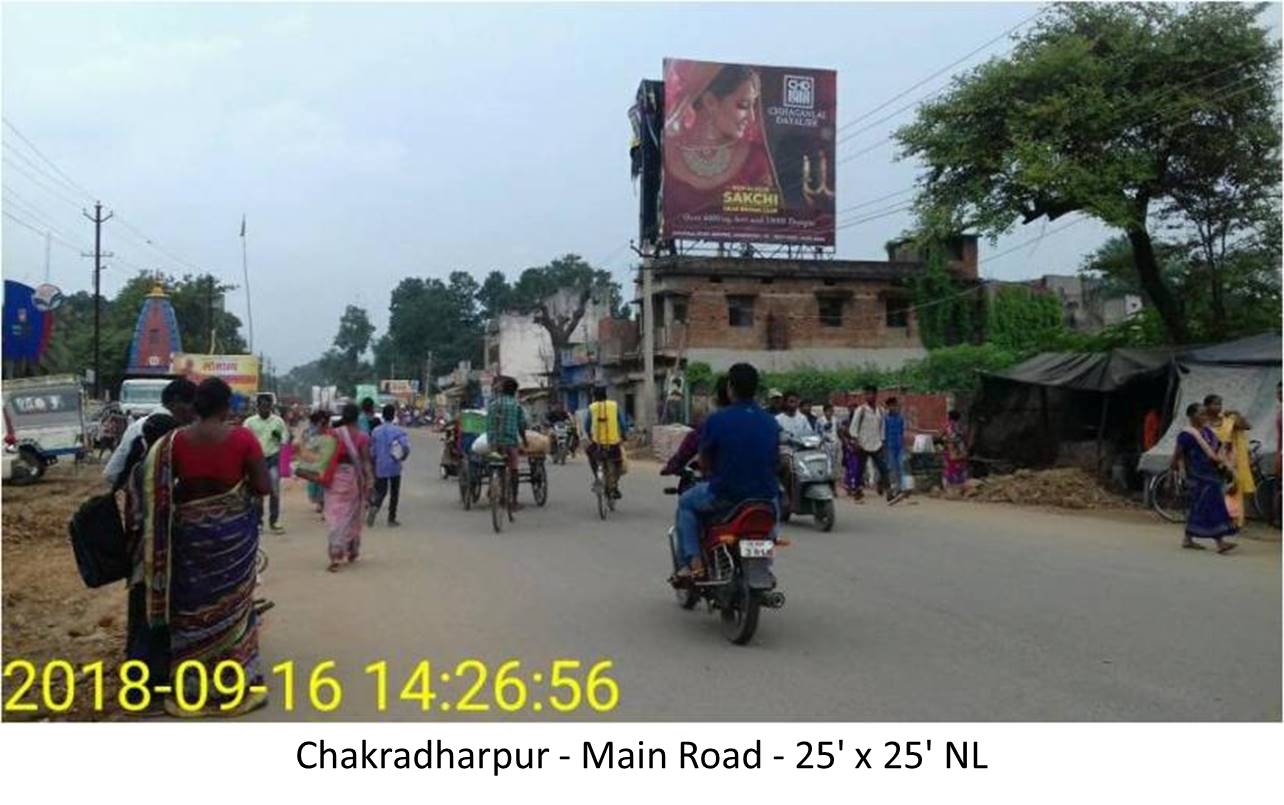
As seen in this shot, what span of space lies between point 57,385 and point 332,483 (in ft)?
59.7

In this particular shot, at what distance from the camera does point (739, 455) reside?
6977 mm

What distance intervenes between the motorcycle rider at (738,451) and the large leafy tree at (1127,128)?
13.0 metres

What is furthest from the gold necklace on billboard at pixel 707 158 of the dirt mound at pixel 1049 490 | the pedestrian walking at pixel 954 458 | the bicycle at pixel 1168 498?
the bicycle at pixel 1168 498

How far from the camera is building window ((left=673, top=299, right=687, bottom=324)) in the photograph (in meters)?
42.0

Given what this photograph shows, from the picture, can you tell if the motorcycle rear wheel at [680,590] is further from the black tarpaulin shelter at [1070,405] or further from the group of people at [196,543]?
the black tarpaulin shelter at [1070,405]

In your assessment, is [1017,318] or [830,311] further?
[830,311]

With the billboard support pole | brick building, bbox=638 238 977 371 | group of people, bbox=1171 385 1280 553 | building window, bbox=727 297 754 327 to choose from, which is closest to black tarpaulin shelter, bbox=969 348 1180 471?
group of people, bbox=1171 385 1280 553

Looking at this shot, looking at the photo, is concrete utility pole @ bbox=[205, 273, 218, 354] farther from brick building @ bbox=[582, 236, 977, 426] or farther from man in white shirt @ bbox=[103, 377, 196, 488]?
man in white shirt @ bbox=[103, 377, 196, 488]

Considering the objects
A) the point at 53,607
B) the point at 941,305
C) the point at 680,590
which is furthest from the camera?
the point at 941,305

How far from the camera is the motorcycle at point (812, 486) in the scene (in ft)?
43.5

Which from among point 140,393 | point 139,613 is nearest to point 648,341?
point 140,393

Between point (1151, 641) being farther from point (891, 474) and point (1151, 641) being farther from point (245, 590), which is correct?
point (891, 474)

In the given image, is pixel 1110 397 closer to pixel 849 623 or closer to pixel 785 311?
pixel 849 623

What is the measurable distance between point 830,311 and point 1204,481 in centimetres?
3265
